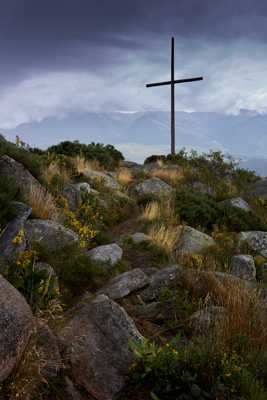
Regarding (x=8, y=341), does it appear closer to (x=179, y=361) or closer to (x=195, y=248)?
(x=179, y=361)

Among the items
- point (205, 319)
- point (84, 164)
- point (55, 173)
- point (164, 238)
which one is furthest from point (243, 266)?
point (84, 164)

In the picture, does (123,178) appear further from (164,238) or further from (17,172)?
(17,172)

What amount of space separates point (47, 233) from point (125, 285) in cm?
190

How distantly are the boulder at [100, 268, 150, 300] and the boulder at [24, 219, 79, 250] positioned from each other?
4.33 feet

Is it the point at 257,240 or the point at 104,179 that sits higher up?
the point at 104,179

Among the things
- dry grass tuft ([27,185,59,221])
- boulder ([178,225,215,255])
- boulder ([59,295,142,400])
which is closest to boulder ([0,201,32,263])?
dry grass tuft ([27,185,59,221])

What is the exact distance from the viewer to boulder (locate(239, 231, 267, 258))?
27.9 feet

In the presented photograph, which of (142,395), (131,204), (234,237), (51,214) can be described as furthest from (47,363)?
(131,204)

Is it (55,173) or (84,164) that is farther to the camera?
(84,164)

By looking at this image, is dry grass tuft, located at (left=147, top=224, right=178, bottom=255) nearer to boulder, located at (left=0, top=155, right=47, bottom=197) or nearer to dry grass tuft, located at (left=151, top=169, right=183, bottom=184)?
boulder, located at (left=0, top=155, right=47, bottom=197)

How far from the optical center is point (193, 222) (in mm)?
10375

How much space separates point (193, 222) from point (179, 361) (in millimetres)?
7593

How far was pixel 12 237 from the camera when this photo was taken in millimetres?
4609

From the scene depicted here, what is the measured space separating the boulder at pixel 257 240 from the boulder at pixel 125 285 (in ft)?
14.6
